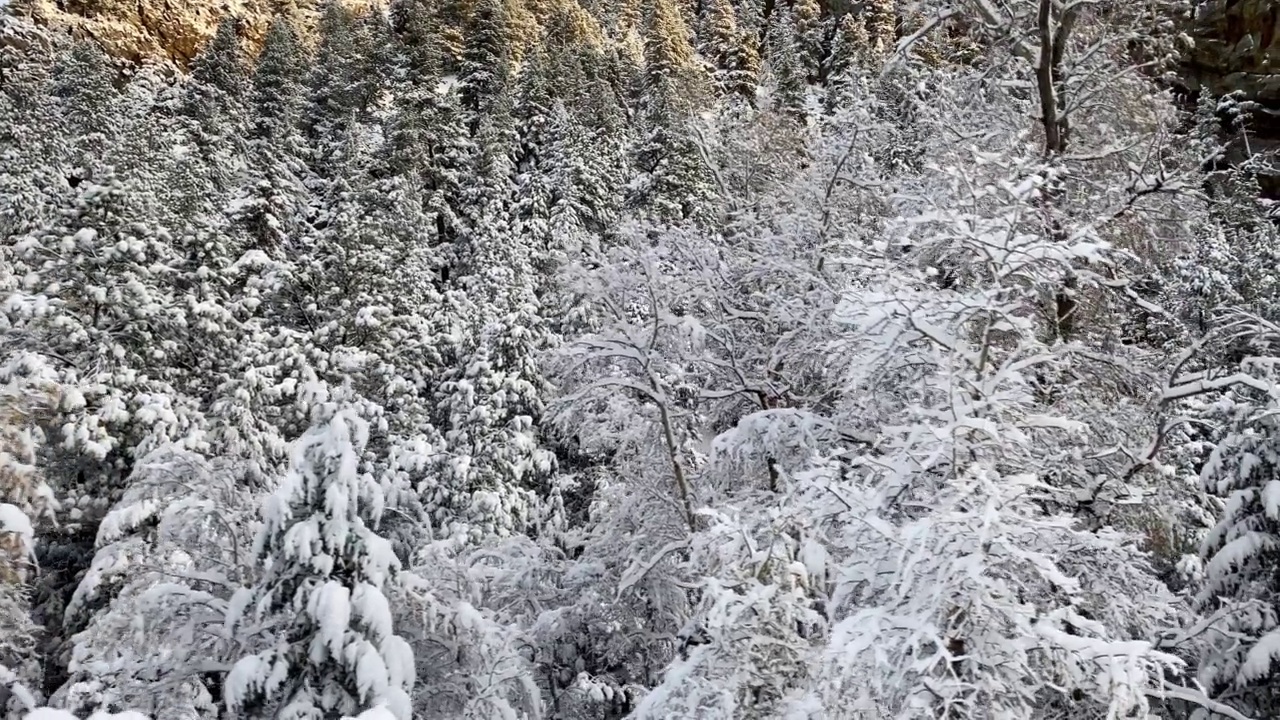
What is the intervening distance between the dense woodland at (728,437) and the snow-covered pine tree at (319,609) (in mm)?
24

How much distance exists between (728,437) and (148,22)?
49.6 metres

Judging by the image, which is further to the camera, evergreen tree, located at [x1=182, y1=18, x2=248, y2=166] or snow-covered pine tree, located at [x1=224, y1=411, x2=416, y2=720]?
evergreen tree, located at [x1=182, y1=18, x2=248, y2=166]

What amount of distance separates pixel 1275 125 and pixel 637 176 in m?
36.1

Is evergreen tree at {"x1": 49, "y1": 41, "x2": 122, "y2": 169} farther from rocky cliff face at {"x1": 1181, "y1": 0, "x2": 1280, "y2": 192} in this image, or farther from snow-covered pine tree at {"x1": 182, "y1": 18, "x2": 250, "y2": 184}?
rocky cliff face at {"x1": 1181, "y1": 0, "x2": 1280, "y2": 192}

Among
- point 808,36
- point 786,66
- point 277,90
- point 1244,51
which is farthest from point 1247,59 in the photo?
point 277,90

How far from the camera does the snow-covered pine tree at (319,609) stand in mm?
5141

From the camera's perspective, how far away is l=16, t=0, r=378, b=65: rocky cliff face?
41812 mm

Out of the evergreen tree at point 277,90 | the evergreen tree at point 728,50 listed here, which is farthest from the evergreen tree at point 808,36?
the evergreen tree at point 277,90

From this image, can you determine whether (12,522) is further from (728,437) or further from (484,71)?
(484,71)

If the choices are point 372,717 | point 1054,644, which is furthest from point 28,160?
point 1054,644

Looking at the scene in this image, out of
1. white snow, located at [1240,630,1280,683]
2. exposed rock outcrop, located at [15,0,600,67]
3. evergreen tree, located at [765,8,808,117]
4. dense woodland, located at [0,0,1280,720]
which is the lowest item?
white snow, located at [1240,630,1280,683]

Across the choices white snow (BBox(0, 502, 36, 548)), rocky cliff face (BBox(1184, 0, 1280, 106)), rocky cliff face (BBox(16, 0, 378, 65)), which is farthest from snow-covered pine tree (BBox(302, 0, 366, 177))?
rocky cliff face (BBox(1184, 0, 1280, 106))

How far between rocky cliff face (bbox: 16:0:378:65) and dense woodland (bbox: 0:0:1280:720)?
79.5ft

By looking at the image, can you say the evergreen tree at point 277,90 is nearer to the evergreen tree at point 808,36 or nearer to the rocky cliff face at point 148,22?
the rocky cliff face at point 148,22
